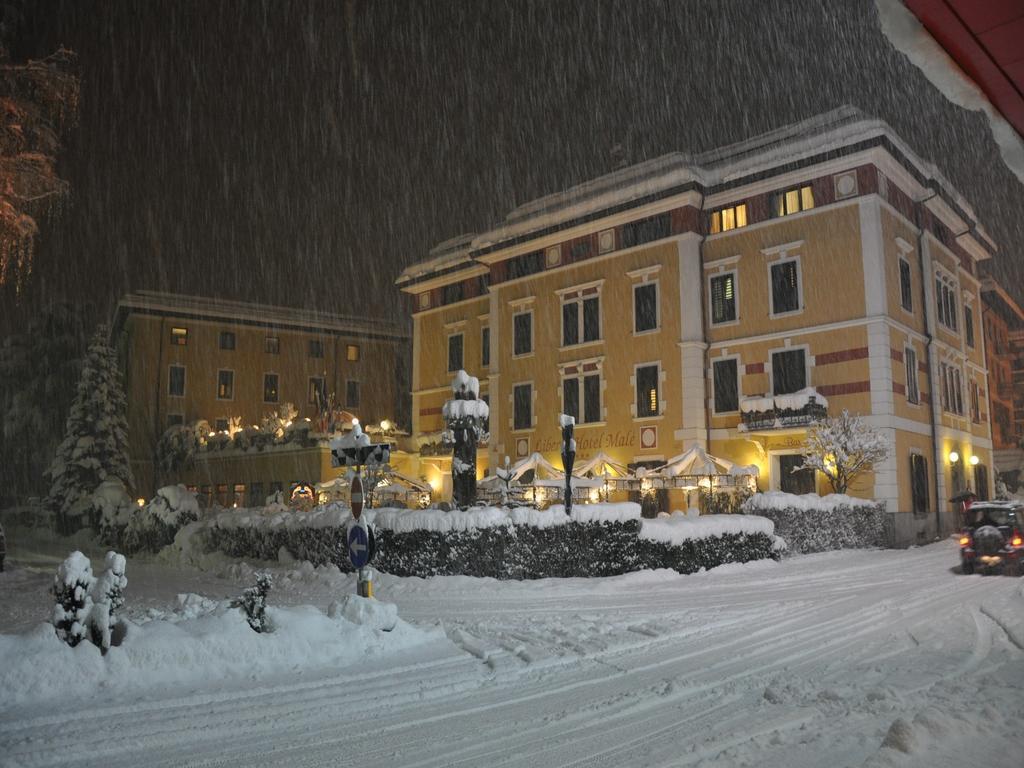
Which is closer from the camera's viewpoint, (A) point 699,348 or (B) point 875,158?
(B) point 875,158

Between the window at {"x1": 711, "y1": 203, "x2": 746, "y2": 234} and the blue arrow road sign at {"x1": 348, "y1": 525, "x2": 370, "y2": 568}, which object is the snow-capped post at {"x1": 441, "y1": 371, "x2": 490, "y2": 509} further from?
the window at {"x1": 711, "y1": 203, "x2": 746, "y2": 234}

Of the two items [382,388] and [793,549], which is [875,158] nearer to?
[793,549]

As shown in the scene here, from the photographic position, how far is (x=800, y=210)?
29.7 metres

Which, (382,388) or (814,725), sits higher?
(382,388)

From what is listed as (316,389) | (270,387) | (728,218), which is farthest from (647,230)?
(270,387)

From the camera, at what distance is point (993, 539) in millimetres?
17938

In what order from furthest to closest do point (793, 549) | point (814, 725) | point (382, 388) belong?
point (382, 388) < point (793, 549) < point (814, 725)

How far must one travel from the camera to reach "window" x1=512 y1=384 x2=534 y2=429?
3700 centimetres

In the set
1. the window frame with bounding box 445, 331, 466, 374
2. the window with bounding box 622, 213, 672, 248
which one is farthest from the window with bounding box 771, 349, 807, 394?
the window frame with bounding box 445, 331, 466, 374

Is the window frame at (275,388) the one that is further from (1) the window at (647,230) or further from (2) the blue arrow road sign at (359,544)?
(2) the blue arrow road sign at (359,544)

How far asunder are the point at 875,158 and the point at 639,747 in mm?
26644

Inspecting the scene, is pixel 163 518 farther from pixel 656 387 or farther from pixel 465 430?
pixel 656 387

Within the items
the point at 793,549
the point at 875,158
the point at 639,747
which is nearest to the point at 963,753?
the point at 639,747

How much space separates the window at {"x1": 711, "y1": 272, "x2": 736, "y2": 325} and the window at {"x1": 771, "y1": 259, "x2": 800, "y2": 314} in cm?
160
